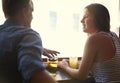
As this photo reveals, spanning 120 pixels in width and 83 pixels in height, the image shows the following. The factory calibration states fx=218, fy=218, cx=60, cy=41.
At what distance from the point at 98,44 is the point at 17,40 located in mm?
786

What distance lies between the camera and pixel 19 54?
2.57 feet

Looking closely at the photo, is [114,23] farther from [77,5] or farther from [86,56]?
[86,56]

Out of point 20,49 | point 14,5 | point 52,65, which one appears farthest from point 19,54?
point 52,65

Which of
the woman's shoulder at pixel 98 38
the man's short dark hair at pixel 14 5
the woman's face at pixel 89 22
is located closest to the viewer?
the man's short dark hair at pixel 14 5

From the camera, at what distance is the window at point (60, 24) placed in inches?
73.5

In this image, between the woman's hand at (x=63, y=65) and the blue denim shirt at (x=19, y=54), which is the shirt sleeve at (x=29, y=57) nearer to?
the blue denim shirt at (x=19, y=54)

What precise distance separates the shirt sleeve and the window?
1.04 metres

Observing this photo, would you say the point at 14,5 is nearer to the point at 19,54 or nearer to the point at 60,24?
the point at 19,54

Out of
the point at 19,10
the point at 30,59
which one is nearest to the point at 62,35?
the point at 19,10

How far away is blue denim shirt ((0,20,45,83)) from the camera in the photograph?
2.50 feet

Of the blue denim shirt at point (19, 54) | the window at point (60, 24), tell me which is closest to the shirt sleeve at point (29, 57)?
the blue denim shirt at point (19, 54)

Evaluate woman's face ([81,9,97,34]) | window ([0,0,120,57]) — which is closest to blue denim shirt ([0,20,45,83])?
woman's face ([81,9,97,34])

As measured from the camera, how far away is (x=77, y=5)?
79.8 inches

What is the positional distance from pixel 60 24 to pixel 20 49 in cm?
121
